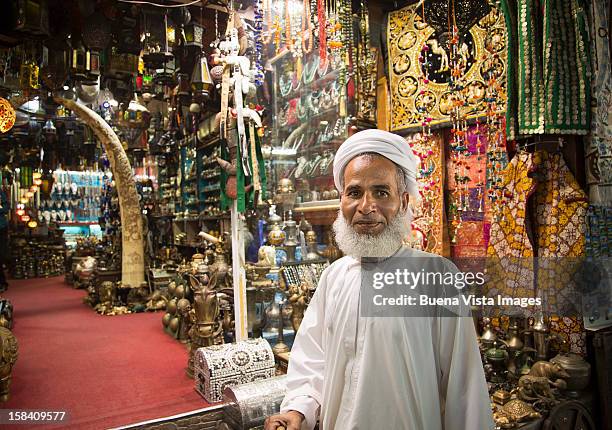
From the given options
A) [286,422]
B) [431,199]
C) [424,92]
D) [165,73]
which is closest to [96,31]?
[165,73]

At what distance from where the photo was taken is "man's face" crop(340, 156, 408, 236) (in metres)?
1.23

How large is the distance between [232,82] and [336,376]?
Answer: 9.18ft

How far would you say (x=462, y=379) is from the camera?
110 centimetres

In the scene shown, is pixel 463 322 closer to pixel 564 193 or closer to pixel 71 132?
pixel 564 193

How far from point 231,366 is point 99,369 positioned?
5.16 ft

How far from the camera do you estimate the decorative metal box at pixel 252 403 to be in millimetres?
2215

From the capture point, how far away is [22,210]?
12477mm

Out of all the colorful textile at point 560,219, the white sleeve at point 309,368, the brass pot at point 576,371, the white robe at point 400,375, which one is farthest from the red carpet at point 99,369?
the colorful textile at point 560,219

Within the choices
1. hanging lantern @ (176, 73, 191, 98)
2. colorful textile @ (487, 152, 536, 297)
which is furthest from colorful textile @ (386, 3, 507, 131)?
hanging lantern @ (176, 73, 191, 98)

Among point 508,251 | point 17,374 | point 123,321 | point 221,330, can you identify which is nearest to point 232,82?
point 221,330

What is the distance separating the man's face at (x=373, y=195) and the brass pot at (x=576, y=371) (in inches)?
66.7

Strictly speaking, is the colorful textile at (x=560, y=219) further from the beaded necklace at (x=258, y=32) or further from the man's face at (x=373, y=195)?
the beaded necklace at (x=258, y=32)

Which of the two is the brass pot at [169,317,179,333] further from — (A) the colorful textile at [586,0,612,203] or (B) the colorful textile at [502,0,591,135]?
(A) the colorful textile at [586,0,612,203]

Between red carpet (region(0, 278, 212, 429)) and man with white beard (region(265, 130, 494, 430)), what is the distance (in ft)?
6.36
